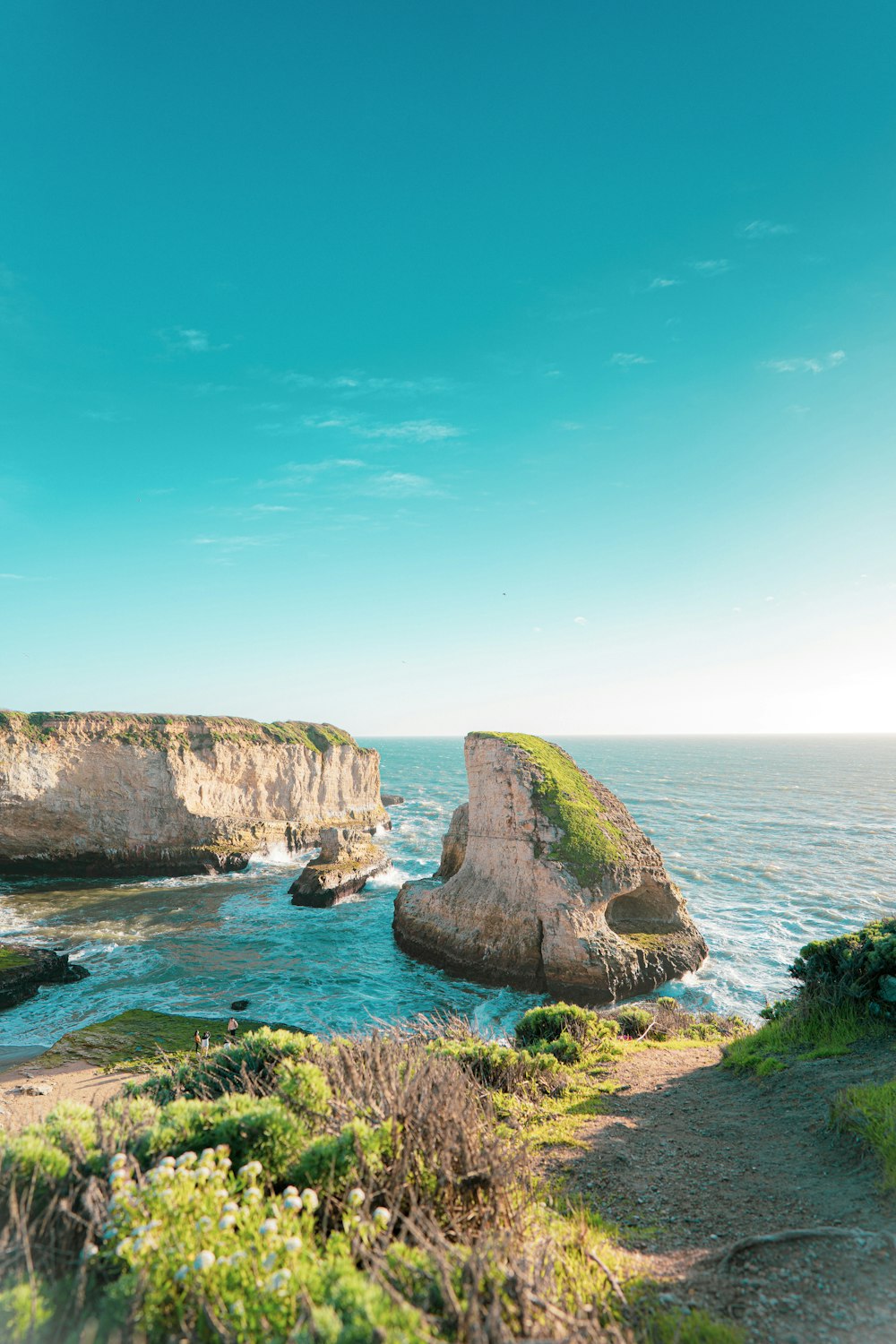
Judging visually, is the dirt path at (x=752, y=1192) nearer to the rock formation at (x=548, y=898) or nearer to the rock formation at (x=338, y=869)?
the rock formation at (x=548, y=898)

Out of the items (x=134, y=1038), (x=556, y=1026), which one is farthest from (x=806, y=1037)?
(x=134, y=1038)

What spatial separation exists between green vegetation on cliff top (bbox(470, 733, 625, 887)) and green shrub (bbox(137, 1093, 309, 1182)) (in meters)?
18.6

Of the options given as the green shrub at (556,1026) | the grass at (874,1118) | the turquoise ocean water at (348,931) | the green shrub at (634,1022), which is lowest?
the turquoise ocean water at (348,931)

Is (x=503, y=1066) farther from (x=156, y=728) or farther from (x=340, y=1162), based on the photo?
(x=156, y=728)

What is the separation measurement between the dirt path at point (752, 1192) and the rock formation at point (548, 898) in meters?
10.0

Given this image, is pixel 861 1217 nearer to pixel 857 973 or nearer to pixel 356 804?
pixel 857 973

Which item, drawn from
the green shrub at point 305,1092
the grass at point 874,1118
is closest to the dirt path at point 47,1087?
the green shrub at point 305,1092

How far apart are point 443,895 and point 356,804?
33247mm

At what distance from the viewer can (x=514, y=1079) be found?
1034cm

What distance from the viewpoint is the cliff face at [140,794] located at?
36562mm

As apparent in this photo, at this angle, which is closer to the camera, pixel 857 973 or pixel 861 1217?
pixel 861 1217

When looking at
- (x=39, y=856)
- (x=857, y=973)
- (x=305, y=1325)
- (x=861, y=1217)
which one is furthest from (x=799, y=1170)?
(x=39, y=856)

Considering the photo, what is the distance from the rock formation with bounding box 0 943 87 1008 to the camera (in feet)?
65.6

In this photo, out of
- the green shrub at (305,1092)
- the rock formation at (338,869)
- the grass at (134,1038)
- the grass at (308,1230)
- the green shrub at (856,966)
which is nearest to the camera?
the grass at (308,1230)
